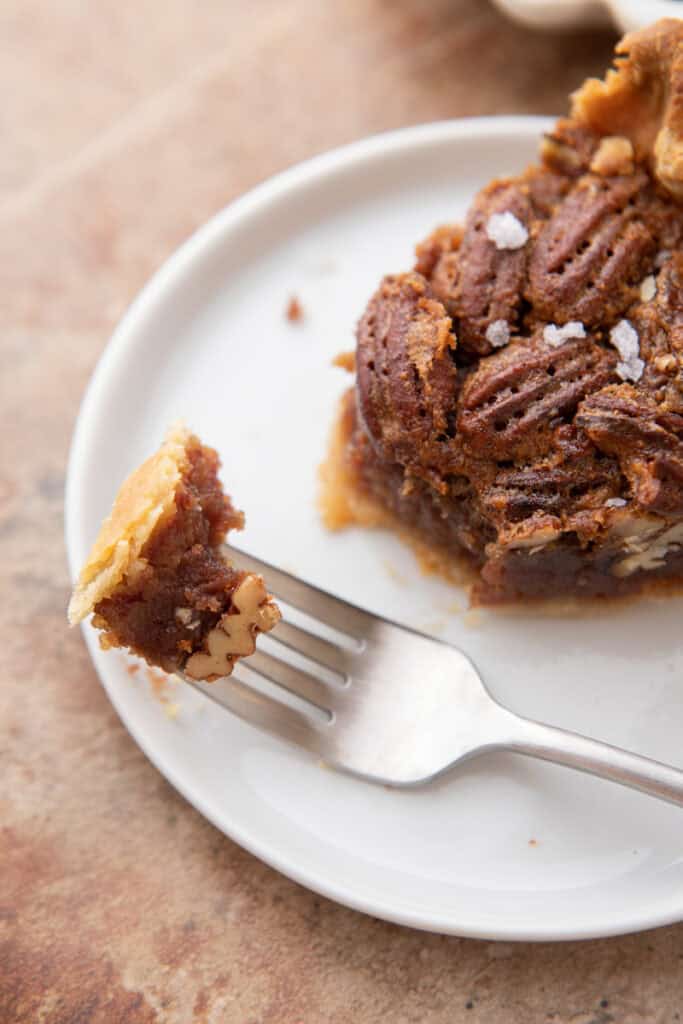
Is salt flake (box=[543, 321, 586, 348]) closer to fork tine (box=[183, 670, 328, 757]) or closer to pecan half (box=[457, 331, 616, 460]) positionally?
pecan half (box=[457, 331, 616, 460])

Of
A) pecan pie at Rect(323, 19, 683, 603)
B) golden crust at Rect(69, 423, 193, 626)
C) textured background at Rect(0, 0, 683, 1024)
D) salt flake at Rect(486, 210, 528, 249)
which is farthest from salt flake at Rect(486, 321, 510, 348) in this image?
textured background at Rect(0, 0, 683, 1024)

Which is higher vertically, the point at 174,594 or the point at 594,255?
the point at 594,255

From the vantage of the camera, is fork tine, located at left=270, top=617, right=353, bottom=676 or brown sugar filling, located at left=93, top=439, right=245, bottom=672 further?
fork tine, located at left=270, top=617, right=353, bottom=676

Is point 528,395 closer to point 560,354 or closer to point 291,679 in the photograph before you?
point 560,354

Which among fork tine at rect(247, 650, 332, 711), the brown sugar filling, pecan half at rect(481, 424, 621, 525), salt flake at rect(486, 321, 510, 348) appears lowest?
fork tine at rect(247, 650, 332, 711)

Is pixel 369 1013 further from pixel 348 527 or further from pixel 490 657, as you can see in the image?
pixel 348 527

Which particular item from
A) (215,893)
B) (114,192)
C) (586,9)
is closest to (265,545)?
(215,893)

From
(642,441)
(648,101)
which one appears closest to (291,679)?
(642,441)
